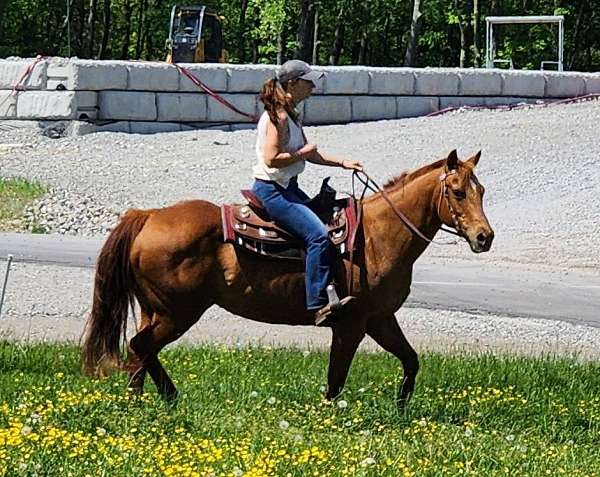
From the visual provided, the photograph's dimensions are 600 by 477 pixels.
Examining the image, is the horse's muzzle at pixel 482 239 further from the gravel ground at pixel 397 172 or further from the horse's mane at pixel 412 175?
the gravel ground at pixel 397 172

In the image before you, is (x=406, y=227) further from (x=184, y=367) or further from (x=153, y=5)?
(x=153, y=5)

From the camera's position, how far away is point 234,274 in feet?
28.6

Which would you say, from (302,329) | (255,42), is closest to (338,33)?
(255,42)

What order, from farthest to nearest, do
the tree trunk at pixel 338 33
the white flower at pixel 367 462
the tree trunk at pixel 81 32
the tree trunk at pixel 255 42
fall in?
the tree trunk at pixel 81 32 < the tree trunk at pixel 255 42 < the tree trunk at pixel 338 33 < the white flower at pixel 367 462

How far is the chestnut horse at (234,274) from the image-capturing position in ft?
28.1

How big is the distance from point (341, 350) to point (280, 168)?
4.14 feet

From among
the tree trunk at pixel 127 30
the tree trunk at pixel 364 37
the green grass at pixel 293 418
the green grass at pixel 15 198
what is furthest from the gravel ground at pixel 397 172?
the tree trunk at pixel 127 30

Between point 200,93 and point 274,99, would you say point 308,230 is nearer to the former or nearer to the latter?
point 274,99

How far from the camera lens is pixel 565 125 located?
95.2 feet

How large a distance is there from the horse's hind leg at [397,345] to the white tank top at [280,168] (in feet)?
3.70

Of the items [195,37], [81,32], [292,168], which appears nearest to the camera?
[292,168]

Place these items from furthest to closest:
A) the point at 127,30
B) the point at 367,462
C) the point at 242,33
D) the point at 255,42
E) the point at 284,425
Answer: the point at 127,30
the point at 255,42
the point at 242,33
the point at 284,425
the point at 367,462

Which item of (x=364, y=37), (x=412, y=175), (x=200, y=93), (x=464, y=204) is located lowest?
(x=200, y=93)

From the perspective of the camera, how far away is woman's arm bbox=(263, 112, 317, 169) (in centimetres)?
836
